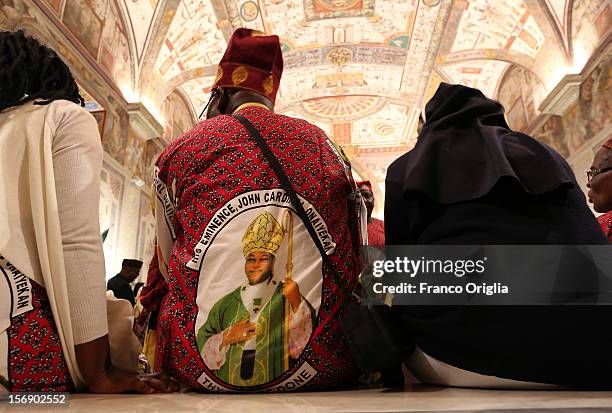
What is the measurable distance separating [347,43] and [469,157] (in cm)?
1416

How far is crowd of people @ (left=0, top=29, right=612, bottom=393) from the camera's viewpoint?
1.84 m

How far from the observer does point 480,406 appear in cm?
145

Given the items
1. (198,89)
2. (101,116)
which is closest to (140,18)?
(101,116)

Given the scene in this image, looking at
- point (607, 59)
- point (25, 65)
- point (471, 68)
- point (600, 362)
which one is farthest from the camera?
point (471, 68)

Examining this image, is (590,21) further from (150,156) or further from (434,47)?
(150,156)

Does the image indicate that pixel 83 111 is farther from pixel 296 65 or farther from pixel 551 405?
pixel 296 65

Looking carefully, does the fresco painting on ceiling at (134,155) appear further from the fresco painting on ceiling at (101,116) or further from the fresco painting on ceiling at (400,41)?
the fresco painting on ceiling at (400,41)

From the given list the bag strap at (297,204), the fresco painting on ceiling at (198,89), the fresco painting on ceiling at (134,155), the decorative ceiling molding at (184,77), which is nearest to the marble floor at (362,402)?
the bag strap at (297,204)

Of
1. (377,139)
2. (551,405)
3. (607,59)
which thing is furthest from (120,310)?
(377,139)

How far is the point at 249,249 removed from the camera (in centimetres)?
210

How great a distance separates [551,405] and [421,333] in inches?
23.0

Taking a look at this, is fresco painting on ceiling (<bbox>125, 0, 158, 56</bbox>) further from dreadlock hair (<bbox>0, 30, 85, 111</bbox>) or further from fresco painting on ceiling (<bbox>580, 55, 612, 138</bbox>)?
dreadlock hair (<bbox>0, 30, 85, 111</bbox>)

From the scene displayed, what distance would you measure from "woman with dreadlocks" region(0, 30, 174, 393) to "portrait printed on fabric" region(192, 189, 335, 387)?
329 millimetres

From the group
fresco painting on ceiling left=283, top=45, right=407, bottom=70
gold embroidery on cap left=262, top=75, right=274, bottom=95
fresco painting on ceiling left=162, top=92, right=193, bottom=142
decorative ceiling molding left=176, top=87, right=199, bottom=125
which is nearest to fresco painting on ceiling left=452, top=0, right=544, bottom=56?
fresco painting on ceiling left=283, top=45, right=407, bottom=70
